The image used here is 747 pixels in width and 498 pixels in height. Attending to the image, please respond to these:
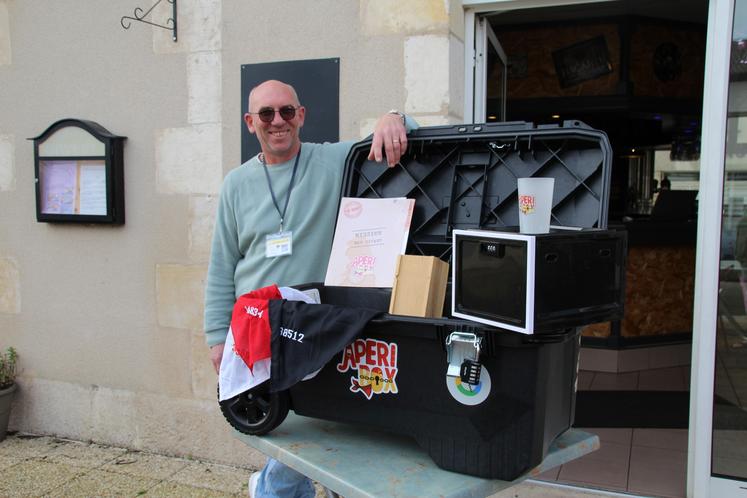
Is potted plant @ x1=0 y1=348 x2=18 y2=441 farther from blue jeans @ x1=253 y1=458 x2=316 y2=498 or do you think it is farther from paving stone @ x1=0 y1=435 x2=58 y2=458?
blue jeans @ x1=253 y1=458 x2=316 y2=498

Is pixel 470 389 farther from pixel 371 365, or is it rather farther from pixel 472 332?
pixel 371 365

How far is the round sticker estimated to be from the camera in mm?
1550

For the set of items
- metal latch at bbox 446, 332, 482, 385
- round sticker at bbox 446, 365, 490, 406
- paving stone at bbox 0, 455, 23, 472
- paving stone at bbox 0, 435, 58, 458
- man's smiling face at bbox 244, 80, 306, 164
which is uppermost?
man's smiling face at bbox 244, 80, 306, 164

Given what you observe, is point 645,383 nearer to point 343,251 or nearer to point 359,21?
point 359,21

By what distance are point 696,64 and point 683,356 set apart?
3196 millimetres

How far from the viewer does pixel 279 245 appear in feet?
7.69

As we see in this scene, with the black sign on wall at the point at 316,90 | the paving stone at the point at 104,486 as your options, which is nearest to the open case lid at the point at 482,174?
the black sign on wall at the point at 316,90

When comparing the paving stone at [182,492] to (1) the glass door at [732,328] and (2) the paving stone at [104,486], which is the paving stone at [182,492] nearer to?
(2) the paving stone at [104,486]

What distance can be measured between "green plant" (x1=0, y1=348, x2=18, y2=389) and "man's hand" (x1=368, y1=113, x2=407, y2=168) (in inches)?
140

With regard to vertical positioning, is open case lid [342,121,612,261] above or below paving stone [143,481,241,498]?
above

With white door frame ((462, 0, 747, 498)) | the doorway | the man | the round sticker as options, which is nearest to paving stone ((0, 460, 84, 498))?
the man

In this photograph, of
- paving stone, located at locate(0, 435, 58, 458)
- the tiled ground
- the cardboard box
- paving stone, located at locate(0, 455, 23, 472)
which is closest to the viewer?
the cardboard box

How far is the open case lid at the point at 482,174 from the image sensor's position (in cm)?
186

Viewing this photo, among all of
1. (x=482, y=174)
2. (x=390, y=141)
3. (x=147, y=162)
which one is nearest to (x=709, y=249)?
(x=482, y=174)
